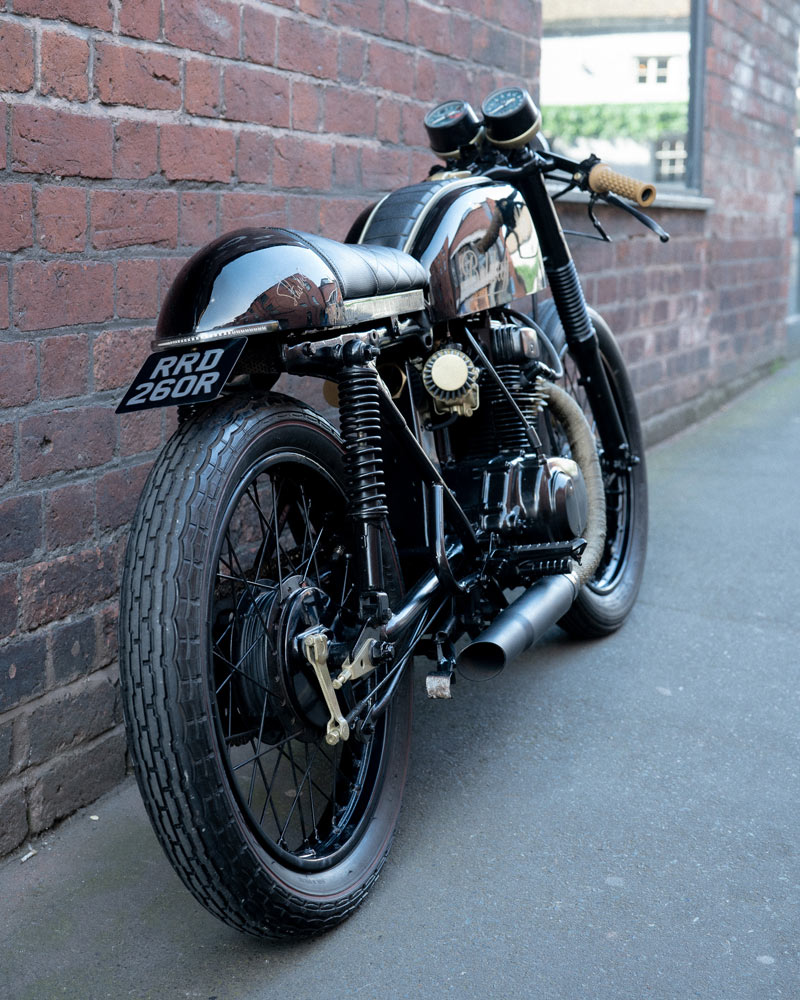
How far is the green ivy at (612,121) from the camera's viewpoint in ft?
18.5

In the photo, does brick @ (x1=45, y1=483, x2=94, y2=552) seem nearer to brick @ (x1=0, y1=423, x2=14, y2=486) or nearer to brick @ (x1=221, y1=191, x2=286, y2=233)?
brick @ (x1=0, y1=423, x2=14, y2=486)

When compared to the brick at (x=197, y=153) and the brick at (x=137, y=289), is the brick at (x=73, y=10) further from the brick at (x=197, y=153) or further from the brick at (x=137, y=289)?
the brick at (x=137, y=289)

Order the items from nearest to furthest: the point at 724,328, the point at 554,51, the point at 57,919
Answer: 1. the point at 57,919
2. the point at 554,51
3. the point at 724,328

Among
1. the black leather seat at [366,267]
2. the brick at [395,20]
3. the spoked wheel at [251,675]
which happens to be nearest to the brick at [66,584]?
the spoked wheel at [251,675]

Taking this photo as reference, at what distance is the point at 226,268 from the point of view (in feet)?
6.52

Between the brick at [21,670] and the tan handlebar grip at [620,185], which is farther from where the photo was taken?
the tan handlebar grip at [620,185]

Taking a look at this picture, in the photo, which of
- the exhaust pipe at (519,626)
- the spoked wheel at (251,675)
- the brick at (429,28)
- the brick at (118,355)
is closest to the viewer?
the spoked wheel at (251,675)

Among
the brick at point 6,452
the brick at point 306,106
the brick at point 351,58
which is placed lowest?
the brick at point 6,452

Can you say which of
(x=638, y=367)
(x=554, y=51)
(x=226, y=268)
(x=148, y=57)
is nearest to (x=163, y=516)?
(x=226, y=268)

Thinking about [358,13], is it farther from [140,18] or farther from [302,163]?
[140,18]

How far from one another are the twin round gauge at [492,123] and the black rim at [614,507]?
0.87m

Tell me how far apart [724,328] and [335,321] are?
19.5ft

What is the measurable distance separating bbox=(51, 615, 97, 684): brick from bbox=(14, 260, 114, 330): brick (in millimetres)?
641

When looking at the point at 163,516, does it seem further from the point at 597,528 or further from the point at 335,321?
the point at 597,528
